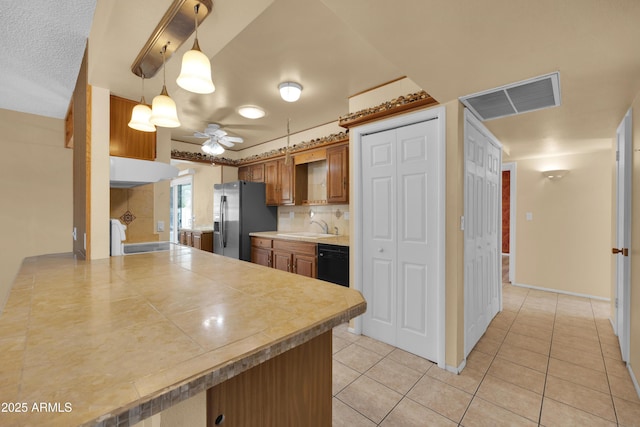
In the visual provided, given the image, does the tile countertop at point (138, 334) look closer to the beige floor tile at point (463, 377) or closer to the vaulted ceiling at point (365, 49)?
the vaulted ceiling at point (365, 49)

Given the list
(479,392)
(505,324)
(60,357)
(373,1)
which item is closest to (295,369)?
(60,357)

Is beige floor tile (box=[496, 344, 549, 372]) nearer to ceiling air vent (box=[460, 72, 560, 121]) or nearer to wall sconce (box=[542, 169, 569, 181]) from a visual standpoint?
ceiling air vent (box=[460, 72, 560, 121])

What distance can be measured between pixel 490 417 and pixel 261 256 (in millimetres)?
3366

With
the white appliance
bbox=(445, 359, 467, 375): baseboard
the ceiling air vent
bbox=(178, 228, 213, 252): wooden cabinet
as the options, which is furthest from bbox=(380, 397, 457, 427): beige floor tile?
bbox=(178, 228, 213, 252): wooden cabinet

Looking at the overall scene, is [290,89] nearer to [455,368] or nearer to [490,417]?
[455,368]

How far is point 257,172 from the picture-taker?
4977 millimetres

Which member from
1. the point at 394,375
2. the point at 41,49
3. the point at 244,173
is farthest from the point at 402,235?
the point at 244,173

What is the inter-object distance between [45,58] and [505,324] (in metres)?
4.82

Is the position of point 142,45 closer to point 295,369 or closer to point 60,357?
point 60,357

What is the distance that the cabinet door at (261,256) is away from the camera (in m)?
4.18

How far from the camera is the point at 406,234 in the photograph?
2389 millimetres

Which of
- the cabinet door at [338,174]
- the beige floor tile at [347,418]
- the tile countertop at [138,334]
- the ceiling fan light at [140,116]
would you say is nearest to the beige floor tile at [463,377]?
the beige floor tile at [347,418]

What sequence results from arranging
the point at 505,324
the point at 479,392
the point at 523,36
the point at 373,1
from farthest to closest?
1. the point at 505,324
2. the point at 479,392
3. the point at 523,36
4. the point at 373,1

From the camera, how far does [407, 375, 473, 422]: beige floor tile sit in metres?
1.71
